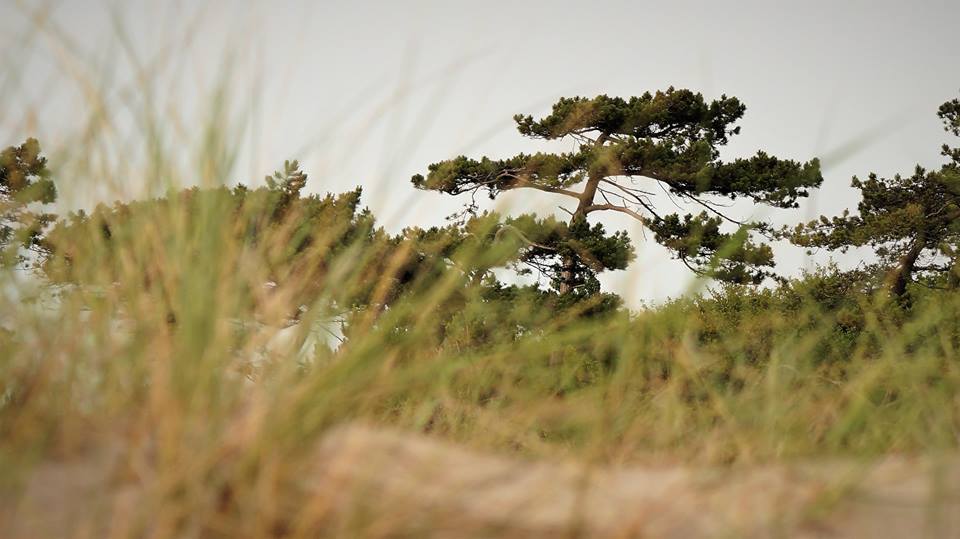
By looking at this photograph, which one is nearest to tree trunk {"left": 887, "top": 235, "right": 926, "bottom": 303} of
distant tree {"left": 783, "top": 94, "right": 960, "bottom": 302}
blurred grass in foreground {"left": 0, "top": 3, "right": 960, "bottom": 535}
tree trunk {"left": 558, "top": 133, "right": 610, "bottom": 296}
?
distant tree {"left": 783, "top": 94, "right": 960, "bottom": 302}

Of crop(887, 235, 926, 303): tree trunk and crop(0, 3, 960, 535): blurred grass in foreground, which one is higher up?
crop(887, 235, 926, 303): tree trunk

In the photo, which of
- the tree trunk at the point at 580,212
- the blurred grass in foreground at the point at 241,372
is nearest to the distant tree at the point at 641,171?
the tree trunk at the point at 580,212

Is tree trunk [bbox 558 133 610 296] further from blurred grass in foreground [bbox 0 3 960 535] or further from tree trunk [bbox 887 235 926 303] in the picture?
blurred grass in foreground [bbox 0 3 960 535]

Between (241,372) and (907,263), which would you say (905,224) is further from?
(241,372)

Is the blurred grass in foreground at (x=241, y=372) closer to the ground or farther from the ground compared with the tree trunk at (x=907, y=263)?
closer to the ground

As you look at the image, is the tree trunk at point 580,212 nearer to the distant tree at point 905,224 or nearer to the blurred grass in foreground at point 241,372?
the distant tree at point 905,224

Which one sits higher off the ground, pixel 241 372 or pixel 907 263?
pixel 907 263

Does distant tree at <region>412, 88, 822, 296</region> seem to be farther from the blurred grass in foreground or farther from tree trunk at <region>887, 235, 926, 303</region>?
the blurred grass in foreground

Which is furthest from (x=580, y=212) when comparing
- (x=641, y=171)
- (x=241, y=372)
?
(x=241, y=372)

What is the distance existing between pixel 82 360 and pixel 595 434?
958mm

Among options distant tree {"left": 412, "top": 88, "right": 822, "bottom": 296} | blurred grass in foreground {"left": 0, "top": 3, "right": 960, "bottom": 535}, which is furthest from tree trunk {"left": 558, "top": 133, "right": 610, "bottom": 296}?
blurred grass in foreground {"left": 0, "top": 3, "right": 960, "bottom": 535}

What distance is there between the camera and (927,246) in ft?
47.3

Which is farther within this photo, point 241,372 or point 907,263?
point 907,263

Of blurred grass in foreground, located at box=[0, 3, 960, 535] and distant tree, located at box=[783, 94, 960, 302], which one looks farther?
distant tree, located at box=[783, 94, 960, 302]
